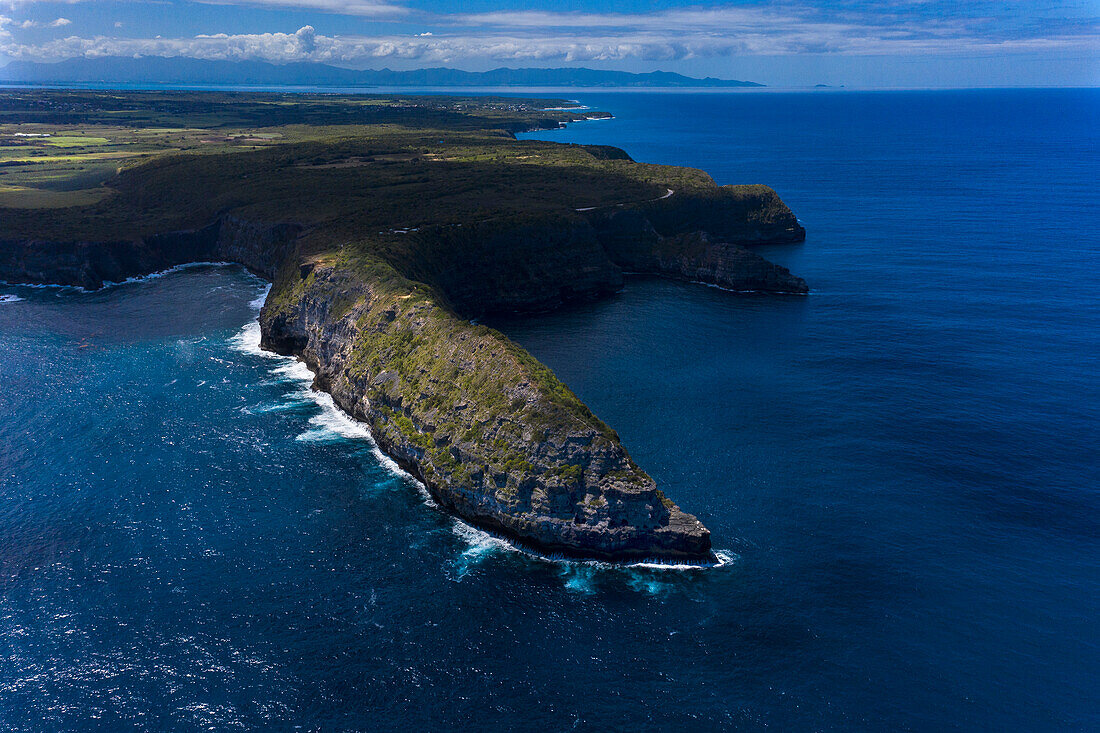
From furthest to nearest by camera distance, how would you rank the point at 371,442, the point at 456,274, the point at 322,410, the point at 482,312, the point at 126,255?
the point at 126,255
the point at 482,312
the point at 456,274
the point at 322,410
the point at 371,442

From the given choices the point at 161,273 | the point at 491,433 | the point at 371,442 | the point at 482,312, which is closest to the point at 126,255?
the point at 161,273

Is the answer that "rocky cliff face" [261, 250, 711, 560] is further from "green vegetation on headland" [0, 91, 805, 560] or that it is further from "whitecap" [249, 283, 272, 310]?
"whitecap" [249, 283, 272, 310]

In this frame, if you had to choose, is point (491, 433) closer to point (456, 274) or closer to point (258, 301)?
point (456, 274)

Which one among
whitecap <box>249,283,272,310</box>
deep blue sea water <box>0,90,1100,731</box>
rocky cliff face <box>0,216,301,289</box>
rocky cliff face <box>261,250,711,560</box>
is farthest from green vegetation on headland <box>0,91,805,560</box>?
whitecap <box>249,283,272,310</box>

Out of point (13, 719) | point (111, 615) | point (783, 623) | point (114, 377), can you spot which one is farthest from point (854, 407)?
point (114, 377)

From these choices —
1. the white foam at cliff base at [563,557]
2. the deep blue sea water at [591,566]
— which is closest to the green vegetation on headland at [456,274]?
the white foam at cliff base at [563,557]

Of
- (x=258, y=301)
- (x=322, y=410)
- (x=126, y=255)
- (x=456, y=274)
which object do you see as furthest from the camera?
(x=126, y=255)

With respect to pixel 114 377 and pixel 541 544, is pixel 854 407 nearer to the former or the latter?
pixel 541 544

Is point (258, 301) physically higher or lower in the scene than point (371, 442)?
higher
